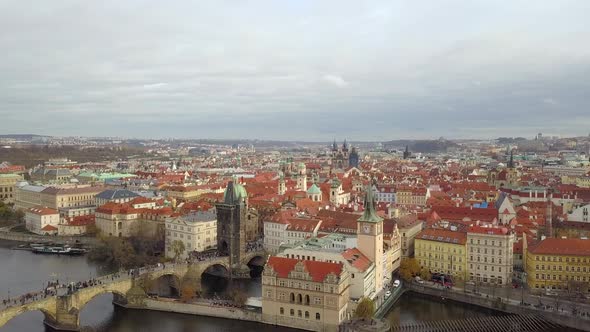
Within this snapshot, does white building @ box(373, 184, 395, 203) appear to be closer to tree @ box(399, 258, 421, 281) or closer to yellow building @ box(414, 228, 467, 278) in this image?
yellow building @ box(414, 228, 467, 278)

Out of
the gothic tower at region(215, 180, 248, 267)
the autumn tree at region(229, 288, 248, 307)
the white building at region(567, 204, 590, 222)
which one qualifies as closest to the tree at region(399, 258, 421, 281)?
the autumn tree at region(229, 288, 248, 307)

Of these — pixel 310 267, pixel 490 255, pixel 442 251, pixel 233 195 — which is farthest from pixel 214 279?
pixel 490 255

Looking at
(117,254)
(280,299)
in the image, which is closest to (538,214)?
(280,299)

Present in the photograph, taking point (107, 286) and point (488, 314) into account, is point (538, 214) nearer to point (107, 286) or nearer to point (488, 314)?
point (488, 314)

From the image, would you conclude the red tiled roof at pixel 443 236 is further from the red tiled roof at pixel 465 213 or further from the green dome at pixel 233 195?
the green dome at pixel 233 195

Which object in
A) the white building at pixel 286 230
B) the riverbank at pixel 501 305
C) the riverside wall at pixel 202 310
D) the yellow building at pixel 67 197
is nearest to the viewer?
the riverbank at pixel 501 305

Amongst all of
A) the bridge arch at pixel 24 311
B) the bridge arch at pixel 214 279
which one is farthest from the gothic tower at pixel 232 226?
the bridge arch at pixel 24 311

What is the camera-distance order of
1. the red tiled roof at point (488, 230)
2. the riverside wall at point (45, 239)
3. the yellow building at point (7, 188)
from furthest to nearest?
the yellow building at point (7, 188) → the riverside wall at point (45, 239) → the red tiled roof at point (488, 230)
